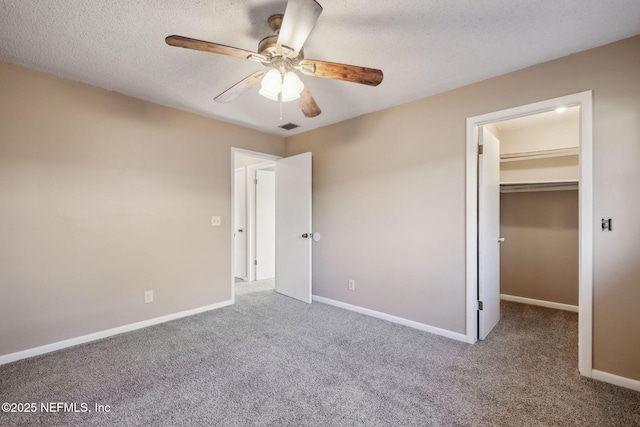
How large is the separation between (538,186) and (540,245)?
0.79 m

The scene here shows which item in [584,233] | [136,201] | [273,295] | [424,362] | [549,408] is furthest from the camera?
[273,295]

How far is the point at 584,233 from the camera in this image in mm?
2029

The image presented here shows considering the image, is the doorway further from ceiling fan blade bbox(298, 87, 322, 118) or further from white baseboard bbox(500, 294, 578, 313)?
white baseboard bbox(500, 294, 578, 313)

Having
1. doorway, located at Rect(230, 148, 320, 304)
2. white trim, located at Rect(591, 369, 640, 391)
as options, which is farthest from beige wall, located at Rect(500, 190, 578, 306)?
doorway, located at Rect(230, 148, 320, 304)

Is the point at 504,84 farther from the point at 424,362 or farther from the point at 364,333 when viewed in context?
the point at 364,333

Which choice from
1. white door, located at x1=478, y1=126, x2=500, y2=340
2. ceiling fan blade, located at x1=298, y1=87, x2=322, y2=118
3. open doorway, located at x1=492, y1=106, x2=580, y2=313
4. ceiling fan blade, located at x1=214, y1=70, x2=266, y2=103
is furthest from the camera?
open doorway, located at x1=492, y1=106, x2=580, y2=313

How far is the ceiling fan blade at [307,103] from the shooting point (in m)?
2.01

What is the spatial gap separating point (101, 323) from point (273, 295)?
6.60 ft

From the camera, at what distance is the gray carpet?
5.39ft

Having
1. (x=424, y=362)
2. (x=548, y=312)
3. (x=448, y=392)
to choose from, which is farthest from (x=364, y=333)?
(x=548, y=312)

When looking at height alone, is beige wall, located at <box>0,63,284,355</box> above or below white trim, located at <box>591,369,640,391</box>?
above

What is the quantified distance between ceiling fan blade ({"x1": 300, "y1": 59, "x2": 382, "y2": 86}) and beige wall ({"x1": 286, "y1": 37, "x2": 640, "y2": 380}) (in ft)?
4.58

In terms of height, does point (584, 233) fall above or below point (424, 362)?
above

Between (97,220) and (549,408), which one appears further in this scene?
(97,220)
